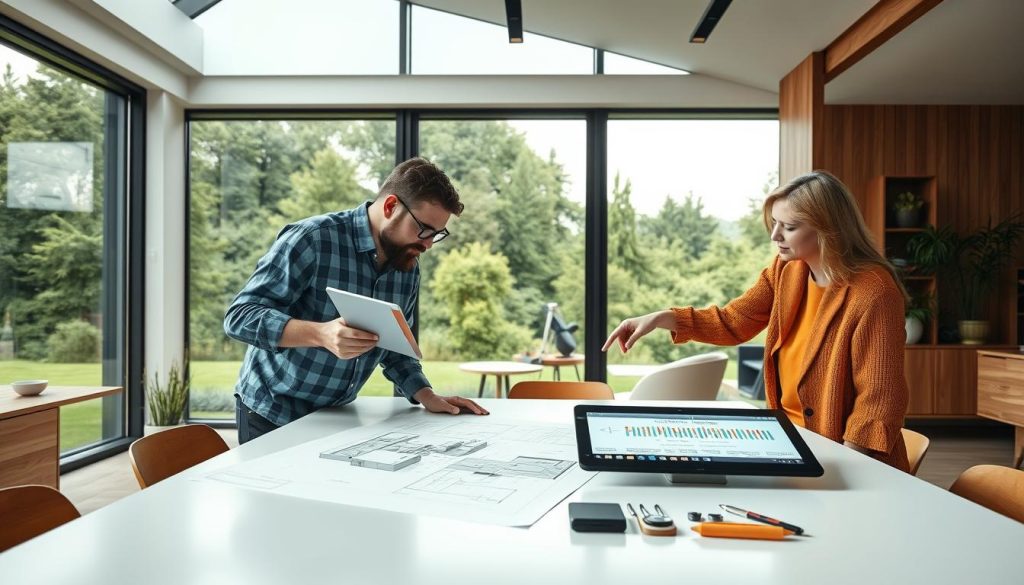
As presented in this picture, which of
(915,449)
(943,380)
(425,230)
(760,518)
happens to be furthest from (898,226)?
(760,518)

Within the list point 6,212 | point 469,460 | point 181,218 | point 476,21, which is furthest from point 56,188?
point 469,460

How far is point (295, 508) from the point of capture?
42.3 inches

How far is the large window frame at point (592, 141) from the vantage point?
17.5ft

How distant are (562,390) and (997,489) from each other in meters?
1.65

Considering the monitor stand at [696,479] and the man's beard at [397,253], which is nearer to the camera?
the monitor stand at [696,479]

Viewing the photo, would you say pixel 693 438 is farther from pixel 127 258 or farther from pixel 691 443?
pixel 127 258

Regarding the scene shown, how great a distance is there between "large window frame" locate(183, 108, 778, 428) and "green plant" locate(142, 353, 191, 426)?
520mm

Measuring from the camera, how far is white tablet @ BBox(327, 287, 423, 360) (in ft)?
4.93

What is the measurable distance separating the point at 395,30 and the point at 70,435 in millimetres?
3768

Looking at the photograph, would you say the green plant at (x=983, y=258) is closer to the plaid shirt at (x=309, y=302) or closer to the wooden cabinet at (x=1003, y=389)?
the wooden cabinet at (x=1003, y=389)

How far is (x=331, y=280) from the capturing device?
1.95m

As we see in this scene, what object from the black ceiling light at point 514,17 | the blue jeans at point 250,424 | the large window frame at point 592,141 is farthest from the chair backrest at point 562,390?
the large window frame at point 592,141

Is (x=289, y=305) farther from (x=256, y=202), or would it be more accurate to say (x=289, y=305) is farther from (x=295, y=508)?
(x=256, y=202)

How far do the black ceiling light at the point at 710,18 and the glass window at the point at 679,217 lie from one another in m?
2.25
